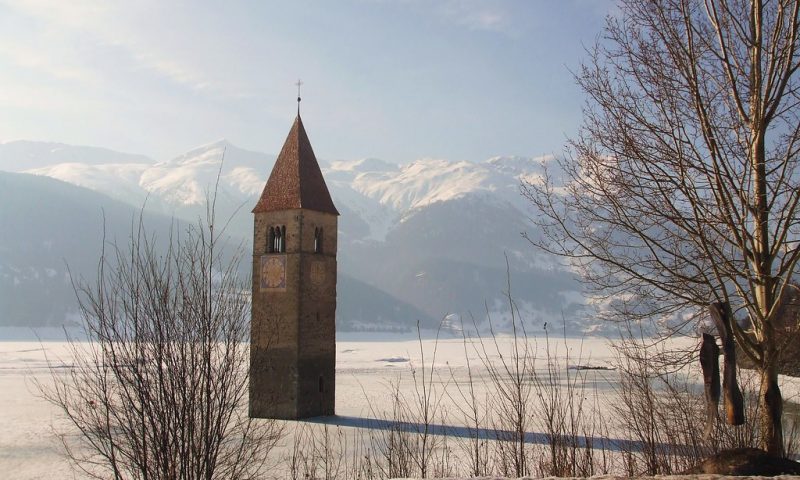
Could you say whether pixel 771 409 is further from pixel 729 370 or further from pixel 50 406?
pixel 50 406

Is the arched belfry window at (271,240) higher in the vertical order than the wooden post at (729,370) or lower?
higher

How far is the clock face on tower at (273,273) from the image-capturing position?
114ft

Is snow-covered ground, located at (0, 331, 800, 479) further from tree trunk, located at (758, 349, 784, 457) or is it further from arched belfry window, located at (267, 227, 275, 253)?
arched belfry window, located at (267, 227, 275, 253)

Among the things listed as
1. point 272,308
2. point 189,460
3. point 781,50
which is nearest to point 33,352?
point 272,308

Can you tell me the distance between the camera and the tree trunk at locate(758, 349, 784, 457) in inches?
354

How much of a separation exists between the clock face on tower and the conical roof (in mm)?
2659

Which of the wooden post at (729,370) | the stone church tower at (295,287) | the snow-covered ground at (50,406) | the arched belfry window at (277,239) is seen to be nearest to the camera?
the wooden post at (729,370)

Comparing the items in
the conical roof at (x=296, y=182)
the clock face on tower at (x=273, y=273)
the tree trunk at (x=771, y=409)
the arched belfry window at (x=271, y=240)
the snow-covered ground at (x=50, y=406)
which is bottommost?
the snow-covered ground at (x=50, y=406)

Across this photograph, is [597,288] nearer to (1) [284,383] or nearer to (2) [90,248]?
(1) [284,383]

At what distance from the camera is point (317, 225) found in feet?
119

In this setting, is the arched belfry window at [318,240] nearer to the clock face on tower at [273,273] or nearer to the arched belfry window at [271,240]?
the clock face on tower at [273,273]

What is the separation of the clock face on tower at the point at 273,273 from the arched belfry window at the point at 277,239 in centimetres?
73

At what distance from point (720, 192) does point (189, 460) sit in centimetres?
803

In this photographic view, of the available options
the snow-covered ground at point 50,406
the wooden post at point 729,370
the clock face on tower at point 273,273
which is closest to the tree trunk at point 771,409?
the wooden post at point 729,370
